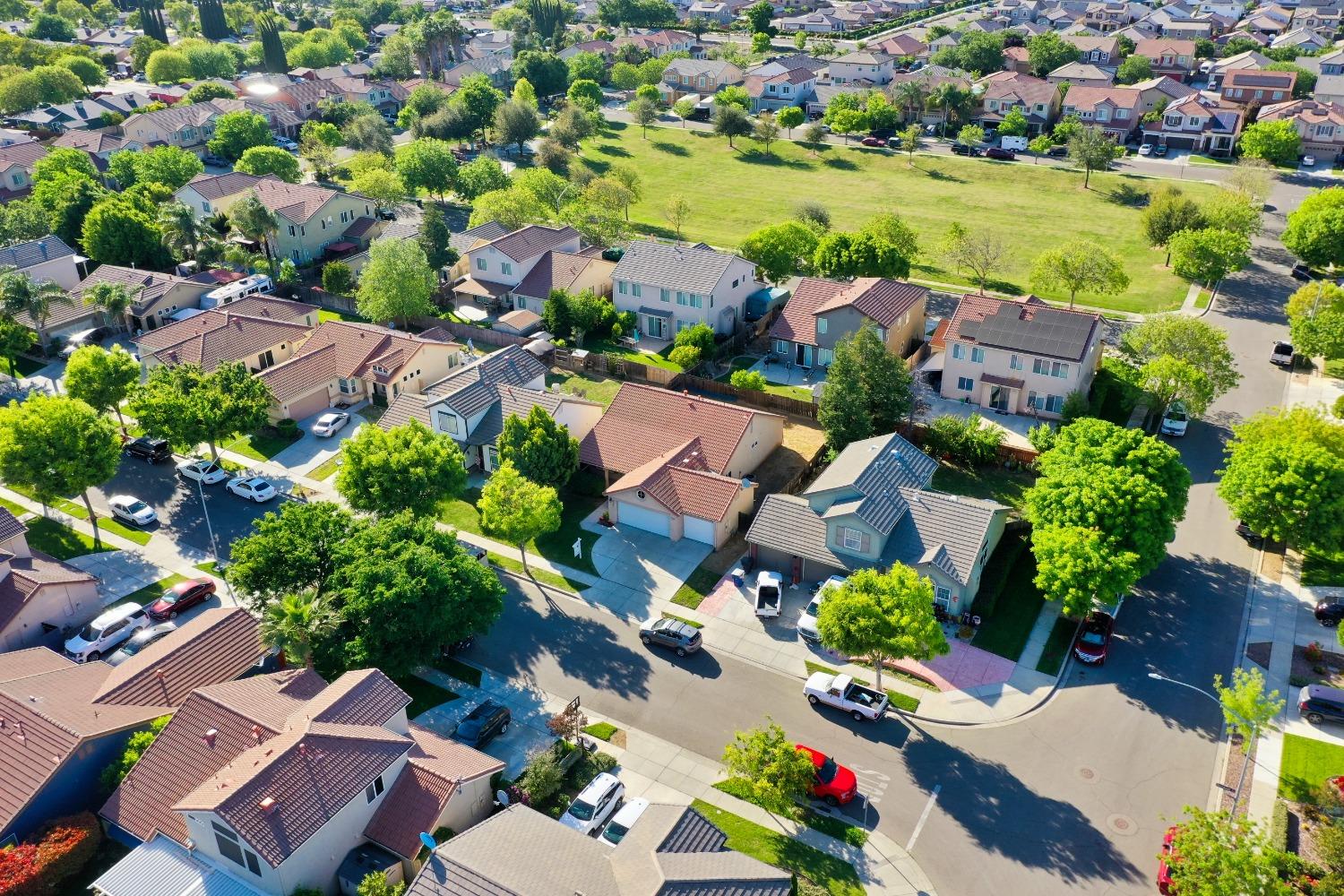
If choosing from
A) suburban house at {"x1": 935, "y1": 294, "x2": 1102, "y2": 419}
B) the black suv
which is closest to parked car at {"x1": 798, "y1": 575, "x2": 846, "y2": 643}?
suburban house at {"x1": 935, "y1": 294, "x2": 1102, "y2": 419}

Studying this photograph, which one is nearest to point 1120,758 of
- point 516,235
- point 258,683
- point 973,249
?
point 258,683

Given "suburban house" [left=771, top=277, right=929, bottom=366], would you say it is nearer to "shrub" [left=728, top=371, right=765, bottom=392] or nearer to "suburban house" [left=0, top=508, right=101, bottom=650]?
"shrub" [left=728, top=371, right=765, bottom=392]

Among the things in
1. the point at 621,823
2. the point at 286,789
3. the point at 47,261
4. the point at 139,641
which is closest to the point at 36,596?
the point at 139,641

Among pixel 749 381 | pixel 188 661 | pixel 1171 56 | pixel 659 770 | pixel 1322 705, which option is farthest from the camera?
pixel 1171 56

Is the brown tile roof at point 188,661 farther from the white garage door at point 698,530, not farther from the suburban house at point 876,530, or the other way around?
the suburban house at point 876,530

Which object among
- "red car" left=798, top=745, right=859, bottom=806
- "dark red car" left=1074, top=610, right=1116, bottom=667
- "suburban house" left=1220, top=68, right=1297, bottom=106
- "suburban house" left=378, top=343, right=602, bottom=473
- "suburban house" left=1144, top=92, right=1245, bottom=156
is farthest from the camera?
"suburban house" left=1220, top=68, right=1297, bottom=106

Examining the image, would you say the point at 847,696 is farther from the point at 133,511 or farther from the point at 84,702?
the point at 133,511
